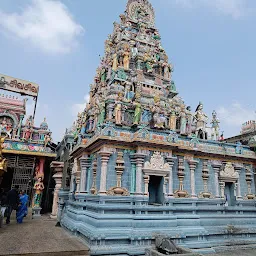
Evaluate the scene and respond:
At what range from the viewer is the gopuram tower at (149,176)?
9531mm

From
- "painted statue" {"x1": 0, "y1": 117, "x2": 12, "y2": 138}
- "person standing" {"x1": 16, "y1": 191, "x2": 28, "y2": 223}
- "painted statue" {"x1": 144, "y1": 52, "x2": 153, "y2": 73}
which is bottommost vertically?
"person standing" {"x1": 16, "y1": 191, "x2": 28, "y2": 223}

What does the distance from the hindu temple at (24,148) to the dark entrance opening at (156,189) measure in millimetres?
9010

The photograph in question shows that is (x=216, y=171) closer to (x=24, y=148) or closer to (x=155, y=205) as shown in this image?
(x=155, y=205)

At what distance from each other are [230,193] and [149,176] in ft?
18.0

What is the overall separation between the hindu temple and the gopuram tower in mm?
6531

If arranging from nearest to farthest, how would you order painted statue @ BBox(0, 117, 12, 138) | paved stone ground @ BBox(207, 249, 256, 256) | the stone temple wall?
the stone temple wall → paved stone ground @ BBox(207, 249, 256, 256) → painted statue @ BBox(0, 117, 12, 138)

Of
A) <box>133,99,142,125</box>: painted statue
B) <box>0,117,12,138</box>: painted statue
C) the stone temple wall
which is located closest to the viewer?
the stone temple wall

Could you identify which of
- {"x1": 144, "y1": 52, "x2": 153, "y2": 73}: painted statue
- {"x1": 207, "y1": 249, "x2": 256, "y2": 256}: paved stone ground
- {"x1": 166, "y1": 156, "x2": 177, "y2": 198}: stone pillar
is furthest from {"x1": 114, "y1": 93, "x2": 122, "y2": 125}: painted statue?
{"x1": 207, "y1": 249, "x2": 256, "y2": 256}: paved stone ground

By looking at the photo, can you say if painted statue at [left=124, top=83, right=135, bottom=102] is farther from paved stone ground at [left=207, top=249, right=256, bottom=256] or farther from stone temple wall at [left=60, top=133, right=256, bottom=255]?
paved stone ground at [left=207, top=249, right=256, bottom=256]

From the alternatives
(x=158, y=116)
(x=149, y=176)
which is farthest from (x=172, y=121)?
(x=149, y=176)

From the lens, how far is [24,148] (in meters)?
19.7

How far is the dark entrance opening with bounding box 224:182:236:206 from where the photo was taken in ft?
41.8

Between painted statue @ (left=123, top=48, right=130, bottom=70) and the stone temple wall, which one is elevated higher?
painted statue @ (left=123, top=48, right=130, bottom=70)

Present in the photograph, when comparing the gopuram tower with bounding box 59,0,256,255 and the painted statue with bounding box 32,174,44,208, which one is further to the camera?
the painted statue with bounding box 32,174,44,208
